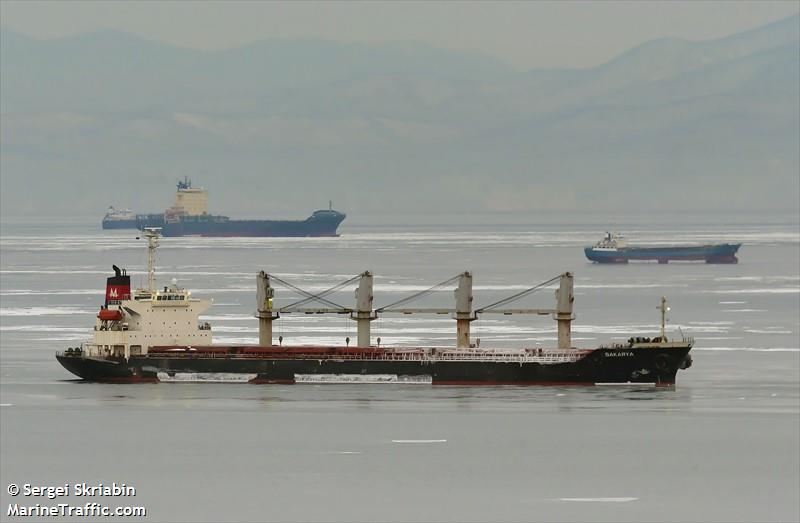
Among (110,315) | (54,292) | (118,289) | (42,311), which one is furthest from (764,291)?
(110,315)

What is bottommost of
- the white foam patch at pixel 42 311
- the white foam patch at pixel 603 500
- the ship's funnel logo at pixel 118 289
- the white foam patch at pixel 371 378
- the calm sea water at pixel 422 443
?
the white foam patch at pixel 603 500

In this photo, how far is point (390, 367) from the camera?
7112 centimetres

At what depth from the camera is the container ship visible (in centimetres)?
6994

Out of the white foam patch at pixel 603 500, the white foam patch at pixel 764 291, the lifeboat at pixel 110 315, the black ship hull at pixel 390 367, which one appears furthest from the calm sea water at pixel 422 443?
the white foam patch at pixel 764 291

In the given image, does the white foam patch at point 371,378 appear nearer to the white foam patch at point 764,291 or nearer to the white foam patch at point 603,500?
the white foam patch at point 603,500

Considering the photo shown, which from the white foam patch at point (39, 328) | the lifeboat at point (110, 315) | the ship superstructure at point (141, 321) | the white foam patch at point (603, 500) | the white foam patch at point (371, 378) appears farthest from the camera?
the white foam patch at point (39, 328)

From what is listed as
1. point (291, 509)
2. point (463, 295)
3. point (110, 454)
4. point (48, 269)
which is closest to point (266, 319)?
point (463, 295)

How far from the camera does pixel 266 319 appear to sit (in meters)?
74.9

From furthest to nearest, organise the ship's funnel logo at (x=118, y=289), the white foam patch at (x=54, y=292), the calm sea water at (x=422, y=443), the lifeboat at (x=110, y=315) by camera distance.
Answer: the white foam patch at (x=54, y=292) → the ship's funnel logo at (x=118, y=289) → the lifeboat at (x=110, y=315) → the calm sea water at (x=422, y=443)

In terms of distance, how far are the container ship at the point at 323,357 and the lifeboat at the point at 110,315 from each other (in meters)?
0.04

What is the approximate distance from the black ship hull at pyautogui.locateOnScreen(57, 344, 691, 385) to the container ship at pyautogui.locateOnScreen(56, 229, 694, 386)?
0.04 meters

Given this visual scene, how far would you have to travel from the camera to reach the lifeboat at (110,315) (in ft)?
236

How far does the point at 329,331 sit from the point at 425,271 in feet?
253

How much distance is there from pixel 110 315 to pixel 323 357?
32.0 feet
